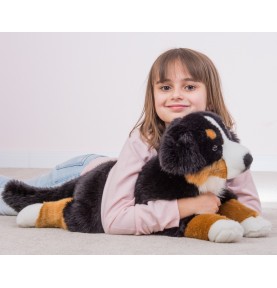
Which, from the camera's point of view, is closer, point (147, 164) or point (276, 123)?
point (147, 164)

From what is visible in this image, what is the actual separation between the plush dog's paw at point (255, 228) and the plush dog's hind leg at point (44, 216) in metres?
0.41

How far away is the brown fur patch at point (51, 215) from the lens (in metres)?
1.25

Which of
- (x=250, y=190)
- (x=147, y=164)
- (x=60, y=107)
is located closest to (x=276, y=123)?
(x=60, y=107)

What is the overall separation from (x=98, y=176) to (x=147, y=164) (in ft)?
0.55

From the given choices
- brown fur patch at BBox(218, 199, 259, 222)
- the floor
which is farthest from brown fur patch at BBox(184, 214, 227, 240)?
the floor

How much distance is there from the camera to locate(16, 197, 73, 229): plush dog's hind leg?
1.26 metres

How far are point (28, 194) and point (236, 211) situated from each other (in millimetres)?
545

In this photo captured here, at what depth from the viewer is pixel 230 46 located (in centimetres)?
331

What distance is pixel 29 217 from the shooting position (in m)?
1.27

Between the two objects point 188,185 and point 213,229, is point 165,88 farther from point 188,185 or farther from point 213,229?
point 213,229

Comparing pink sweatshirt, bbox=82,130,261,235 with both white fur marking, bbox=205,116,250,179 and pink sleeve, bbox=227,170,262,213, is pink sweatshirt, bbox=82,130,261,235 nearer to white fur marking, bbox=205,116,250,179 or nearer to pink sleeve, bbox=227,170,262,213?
white fur marking, bbox=205,116,250,179

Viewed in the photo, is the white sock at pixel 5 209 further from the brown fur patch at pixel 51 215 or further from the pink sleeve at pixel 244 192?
the pink sleeve at pixel 244 192

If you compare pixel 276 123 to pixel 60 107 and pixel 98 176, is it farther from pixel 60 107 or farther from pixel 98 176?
pixel 98 176
